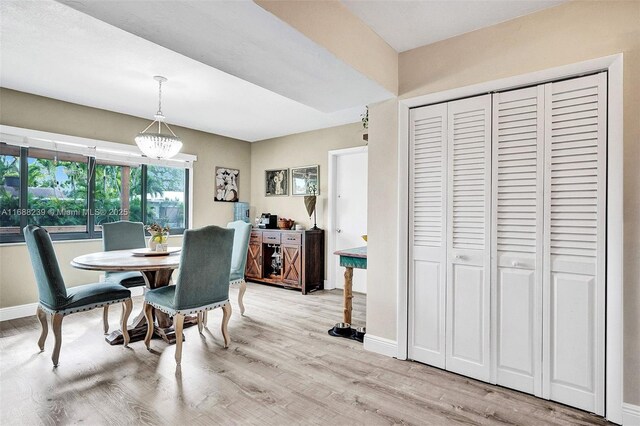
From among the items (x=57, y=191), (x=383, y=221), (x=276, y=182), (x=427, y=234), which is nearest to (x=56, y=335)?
(x=57, y=191)

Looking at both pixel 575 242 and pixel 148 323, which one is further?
pixel 148 323

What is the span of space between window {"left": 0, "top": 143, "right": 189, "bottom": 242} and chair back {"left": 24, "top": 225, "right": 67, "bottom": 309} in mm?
1725

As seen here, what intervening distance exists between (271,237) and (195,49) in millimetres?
3654

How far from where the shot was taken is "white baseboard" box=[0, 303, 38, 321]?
360cm

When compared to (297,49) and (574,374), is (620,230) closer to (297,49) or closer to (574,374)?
(574,374)

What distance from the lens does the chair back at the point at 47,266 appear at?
246 cm

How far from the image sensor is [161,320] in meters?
3.18

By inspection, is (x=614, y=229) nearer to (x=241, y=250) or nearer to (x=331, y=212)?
(x=241, y=250)

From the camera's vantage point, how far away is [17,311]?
12.1ft

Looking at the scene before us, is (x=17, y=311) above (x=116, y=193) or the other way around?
the other way around

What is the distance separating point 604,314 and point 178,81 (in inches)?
154

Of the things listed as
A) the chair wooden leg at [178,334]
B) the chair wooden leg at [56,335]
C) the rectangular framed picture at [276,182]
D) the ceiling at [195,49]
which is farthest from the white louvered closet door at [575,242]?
the rectangular framed picture at [276,182]

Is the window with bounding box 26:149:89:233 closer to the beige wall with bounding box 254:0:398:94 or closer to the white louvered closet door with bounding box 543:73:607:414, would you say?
the beige wall with bounding box 254:0:398:94

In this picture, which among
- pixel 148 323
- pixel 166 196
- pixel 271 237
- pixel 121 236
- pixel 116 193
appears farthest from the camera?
pixel 271 237
